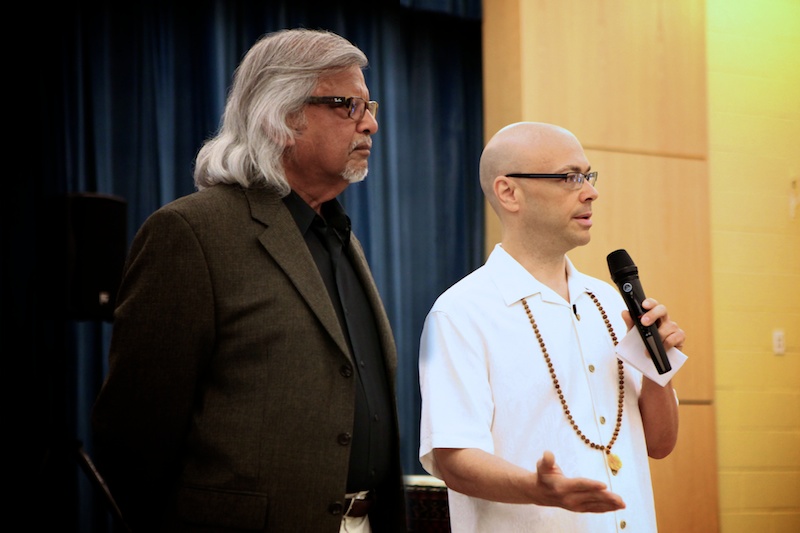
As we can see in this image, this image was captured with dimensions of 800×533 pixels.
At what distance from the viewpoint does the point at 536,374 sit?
2.02 m

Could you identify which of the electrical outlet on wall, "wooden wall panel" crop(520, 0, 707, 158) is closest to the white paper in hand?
"wooden wall panel" crop(520, 0, 707, 158)

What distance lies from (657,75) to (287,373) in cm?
344

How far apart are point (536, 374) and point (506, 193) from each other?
43 centimetres

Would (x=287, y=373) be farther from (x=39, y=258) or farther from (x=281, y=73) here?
(x=39, y=258)

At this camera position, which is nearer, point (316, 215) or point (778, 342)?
point (316, 215)

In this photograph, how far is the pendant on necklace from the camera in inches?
78.6

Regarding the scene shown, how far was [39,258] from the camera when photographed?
4105 mm

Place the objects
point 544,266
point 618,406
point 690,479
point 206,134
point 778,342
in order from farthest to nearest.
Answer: point 778,342
point 206,134
point 690,479
point 544,266
point 618,406

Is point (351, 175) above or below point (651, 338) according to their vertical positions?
above

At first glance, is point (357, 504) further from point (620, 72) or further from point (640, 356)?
point (620, 72)

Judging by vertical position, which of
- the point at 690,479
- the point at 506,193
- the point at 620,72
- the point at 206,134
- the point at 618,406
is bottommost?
the point at 690,479

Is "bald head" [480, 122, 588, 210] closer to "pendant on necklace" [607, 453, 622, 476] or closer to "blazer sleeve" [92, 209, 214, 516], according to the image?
"pendant on necklace" [607, 453, 622, 476]

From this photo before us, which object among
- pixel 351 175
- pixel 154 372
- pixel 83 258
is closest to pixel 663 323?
pixel 351 175

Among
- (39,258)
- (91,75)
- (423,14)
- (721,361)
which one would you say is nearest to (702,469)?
(721,361)
